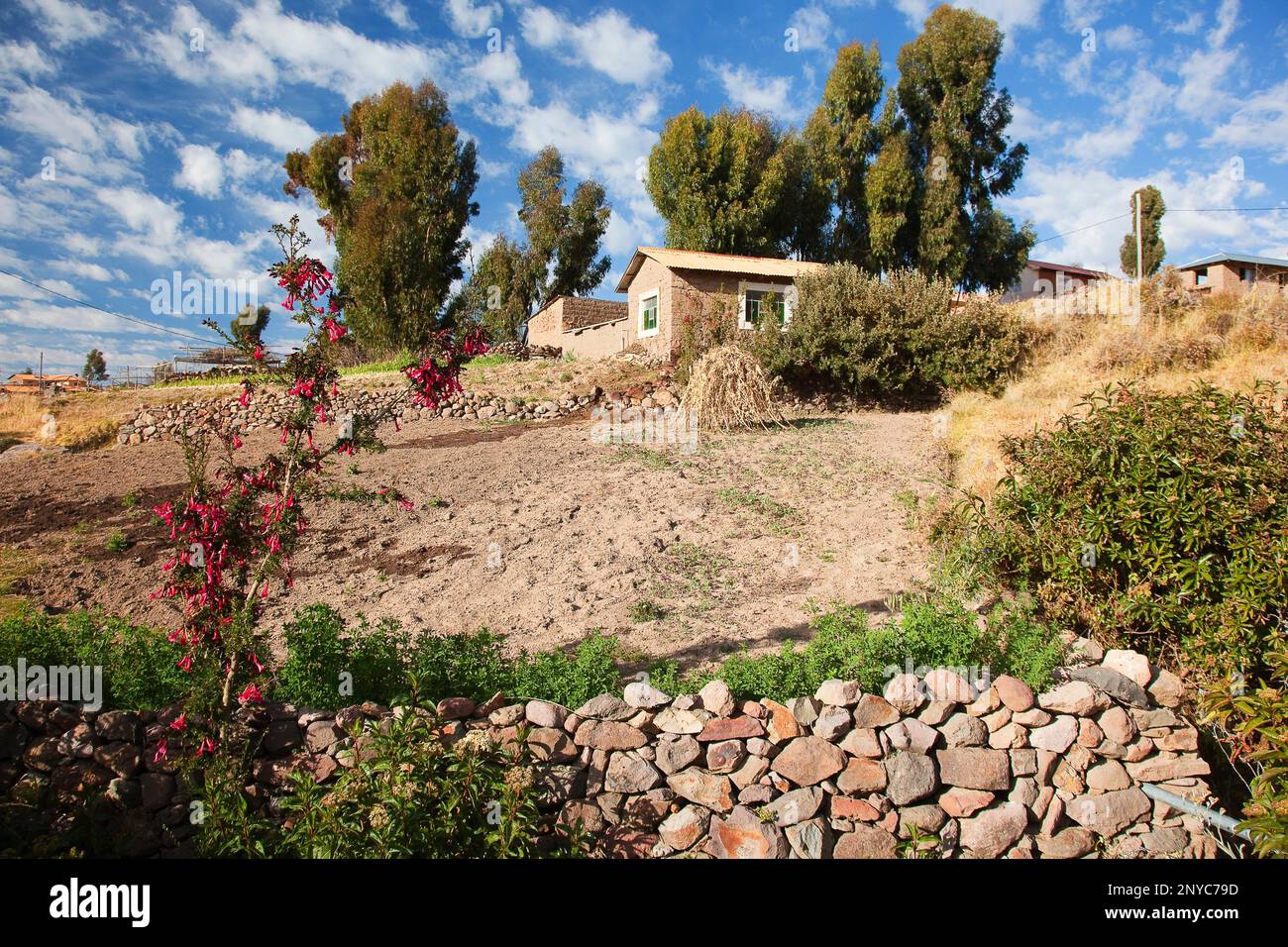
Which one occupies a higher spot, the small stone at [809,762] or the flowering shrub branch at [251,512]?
the flowering shrub branch at [251,512]

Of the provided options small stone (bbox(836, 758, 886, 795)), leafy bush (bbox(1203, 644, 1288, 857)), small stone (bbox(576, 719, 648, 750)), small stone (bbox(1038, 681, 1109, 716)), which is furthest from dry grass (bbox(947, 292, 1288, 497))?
small stone (bbox(576, 719, 648, 750))

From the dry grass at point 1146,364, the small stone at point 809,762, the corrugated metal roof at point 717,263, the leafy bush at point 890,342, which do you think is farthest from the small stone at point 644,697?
the corrugated metal roof at point 717,263

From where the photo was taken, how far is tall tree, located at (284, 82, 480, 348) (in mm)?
23547

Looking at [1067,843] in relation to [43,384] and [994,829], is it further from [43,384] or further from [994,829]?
[43,384]

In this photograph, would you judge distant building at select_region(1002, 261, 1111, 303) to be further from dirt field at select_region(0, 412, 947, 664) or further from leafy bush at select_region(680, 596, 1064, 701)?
leafy bush at select_region(680, 596, 1064, 701)

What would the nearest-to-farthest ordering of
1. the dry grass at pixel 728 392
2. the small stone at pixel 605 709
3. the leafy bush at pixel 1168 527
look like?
the small stone at pixel 605 709 < the leafy bush at pixel 1168 527 < the dry grass at pixel 728 392

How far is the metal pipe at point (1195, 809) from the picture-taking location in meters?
3.41

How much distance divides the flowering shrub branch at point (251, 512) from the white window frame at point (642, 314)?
1583 cm

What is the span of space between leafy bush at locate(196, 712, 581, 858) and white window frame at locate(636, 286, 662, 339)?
16804mm

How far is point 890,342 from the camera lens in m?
14.5

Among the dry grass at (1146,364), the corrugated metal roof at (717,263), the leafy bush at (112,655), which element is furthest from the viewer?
the corrugated metal roof at (717,263)

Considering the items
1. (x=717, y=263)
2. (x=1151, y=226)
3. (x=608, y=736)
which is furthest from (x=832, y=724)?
(x=1151, y=226)

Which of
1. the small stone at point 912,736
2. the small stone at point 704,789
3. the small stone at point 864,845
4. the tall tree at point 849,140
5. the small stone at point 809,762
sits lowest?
the small stone at point 864,845

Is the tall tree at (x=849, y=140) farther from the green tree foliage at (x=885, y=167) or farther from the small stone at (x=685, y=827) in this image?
the small stone at (x=685, y=827)
